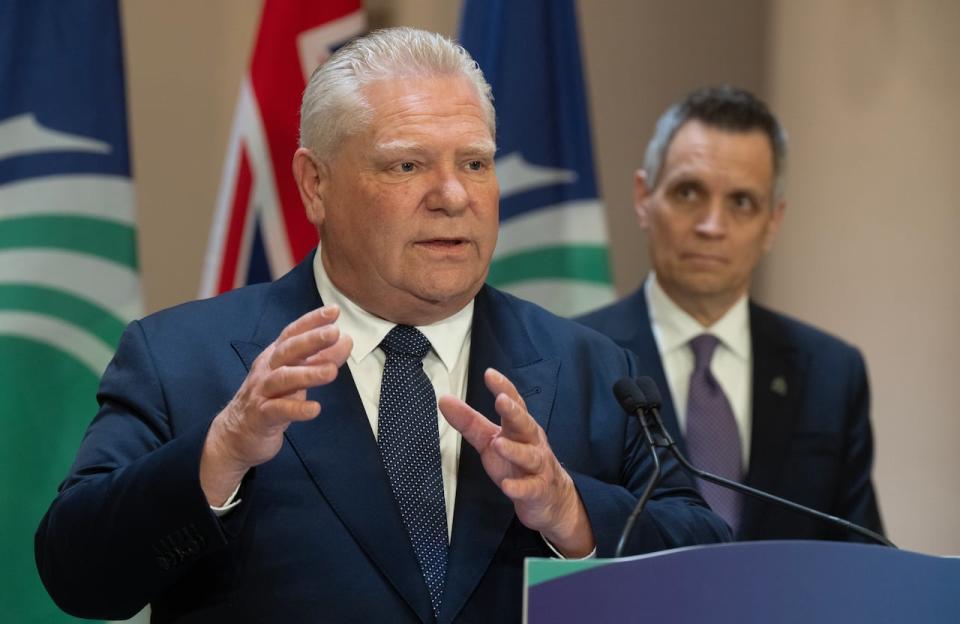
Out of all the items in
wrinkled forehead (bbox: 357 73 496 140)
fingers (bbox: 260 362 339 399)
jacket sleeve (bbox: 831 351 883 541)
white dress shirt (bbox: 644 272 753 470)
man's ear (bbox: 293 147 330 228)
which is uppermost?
wrinkled forehead (bbox: 357 73 496 140)

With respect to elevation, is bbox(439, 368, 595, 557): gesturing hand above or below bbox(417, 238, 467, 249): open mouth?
below

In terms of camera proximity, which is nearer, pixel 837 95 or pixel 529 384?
pixel 529 384

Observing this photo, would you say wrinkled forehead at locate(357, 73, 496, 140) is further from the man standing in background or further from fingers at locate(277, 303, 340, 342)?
the man standing in background

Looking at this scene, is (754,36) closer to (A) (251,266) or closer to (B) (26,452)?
(A) (251,266)

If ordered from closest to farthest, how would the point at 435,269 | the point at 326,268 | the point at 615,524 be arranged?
the point at 615,524 → the point at 435,269 → the point at 326,268

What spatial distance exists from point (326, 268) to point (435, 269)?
273mm

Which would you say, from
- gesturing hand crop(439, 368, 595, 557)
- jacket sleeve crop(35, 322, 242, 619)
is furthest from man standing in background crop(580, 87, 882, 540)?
jacket sleeve crop(35, 322, 242, 619)

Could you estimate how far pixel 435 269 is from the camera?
234cm

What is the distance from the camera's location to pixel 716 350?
378cm

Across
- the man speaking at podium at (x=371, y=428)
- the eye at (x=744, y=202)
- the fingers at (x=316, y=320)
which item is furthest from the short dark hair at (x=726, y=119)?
the fingers at (x=316, y=320)

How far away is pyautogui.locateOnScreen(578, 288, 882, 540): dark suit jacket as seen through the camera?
358 cm

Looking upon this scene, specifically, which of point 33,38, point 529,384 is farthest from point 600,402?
point 33,38

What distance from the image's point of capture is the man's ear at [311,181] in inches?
99.5

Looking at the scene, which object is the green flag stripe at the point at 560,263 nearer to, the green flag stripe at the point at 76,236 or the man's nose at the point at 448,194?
the green flag stripe at the point at 76,236
